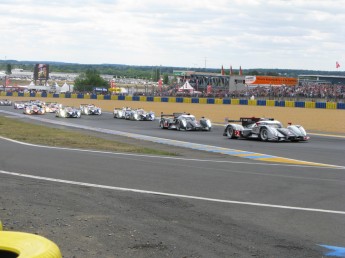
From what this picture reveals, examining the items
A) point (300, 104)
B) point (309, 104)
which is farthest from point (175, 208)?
point (300, 104)

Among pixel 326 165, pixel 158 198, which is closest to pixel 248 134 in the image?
pixel 326 165

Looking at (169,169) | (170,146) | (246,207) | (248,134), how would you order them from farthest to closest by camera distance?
(248,134)
(170,146)
(169,169)
(246,207)

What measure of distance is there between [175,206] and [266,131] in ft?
66.4

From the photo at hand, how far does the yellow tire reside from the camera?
4824 mm

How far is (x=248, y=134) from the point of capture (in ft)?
103

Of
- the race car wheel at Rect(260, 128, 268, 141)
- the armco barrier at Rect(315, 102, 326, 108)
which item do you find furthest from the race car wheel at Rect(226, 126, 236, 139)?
the armco barrier at Rect(315, 102, 326, 108)

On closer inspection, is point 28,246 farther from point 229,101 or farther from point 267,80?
point 267,80

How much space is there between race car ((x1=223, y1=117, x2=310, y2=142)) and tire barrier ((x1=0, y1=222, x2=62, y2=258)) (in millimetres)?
24900

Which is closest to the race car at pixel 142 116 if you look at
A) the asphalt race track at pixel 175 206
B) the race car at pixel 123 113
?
the race car at pixel 123 113

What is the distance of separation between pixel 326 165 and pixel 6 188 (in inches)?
416

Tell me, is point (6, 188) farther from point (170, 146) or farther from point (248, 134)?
point (248, 134)

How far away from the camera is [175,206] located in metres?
10.4

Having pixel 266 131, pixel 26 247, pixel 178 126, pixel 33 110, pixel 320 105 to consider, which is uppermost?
pixel 26 247

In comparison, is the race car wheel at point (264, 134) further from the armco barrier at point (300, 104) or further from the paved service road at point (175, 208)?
the armco barrier at point (300, 104)
